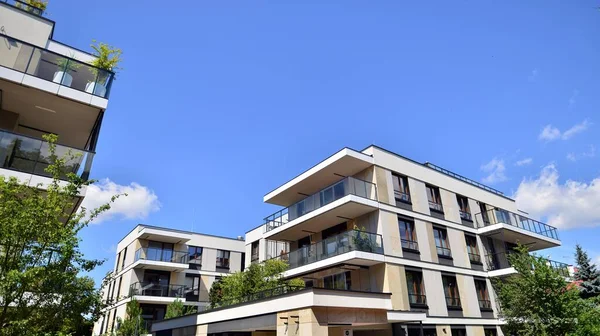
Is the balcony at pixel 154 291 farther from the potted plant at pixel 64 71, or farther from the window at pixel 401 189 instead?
the potted plant at pixel 64 71

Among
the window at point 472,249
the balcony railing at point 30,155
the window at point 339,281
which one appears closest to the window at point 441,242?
the window at point 472,249

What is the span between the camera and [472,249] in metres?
24.0

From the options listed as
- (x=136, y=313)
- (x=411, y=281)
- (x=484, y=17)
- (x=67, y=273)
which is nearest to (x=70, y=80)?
(x=67, y=273)

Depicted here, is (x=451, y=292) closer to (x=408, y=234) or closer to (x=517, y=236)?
(x=408, y=234)

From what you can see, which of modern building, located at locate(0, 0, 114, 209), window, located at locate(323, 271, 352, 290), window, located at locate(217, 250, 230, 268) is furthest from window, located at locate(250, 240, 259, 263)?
modern building, located at locate(0, 0, 114, 209)

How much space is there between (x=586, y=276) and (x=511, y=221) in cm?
1135

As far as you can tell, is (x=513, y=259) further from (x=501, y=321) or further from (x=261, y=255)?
(x=261, y=255)

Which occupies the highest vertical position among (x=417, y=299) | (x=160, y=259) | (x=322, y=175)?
(x=322, y=175)

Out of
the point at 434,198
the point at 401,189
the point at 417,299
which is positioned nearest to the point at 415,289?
the point at 417,299

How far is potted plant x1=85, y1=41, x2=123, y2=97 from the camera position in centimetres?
1063

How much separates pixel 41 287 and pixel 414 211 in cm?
1900

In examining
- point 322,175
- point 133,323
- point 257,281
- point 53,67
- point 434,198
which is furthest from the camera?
point 133,323

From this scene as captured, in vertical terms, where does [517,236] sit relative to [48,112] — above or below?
above

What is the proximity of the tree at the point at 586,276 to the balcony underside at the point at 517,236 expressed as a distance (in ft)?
14.7
